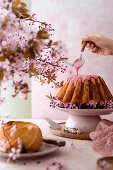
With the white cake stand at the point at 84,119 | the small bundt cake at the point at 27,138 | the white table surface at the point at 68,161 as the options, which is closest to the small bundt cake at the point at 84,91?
the white cake stand at the point at 84,119

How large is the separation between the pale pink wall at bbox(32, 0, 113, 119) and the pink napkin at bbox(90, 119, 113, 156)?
0.80m

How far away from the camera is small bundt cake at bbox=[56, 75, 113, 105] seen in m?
0.90

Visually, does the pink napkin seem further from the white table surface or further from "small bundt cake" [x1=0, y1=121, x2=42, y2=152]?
"small bundt cake" [x1=0, y1=121, x2=42, y2=152]

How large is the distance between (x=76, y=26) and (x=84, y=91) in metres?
0.84

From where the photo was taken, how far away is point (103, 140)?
748 mm

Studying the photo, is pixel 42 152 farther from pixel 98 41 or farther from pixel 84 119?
pixel 98 41

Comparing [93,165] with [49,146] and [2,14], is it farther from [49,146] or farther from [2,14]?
[2,14]

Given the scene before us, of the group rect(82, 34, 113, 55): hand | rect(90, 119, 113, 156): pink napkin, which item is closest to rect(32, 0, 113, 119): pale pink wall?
rect(82, 34, 113, 55): hand

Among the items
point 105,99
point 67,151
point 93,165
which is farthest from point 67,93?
point 93,165

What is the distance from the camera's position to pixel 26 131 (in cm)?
59

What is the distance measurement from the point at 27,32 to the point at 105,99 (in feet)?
1.50

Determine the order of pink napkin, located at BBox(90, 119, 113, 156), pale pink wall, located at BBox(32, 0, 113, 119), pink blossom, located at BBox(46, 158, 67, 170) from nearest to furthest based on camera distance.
A: 1. pink blossom, located at BBox(46, 158, 67, 170)
2. pink napkin, located at BBox(90, 119, 113, 156)
3. pale pink wall, located at BBox(32, 0, 113, 119)

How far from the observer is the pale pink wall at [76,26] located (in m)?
1.58

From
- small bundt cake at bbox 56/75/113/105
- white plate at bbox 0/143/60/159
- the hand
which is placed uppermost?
the hand
